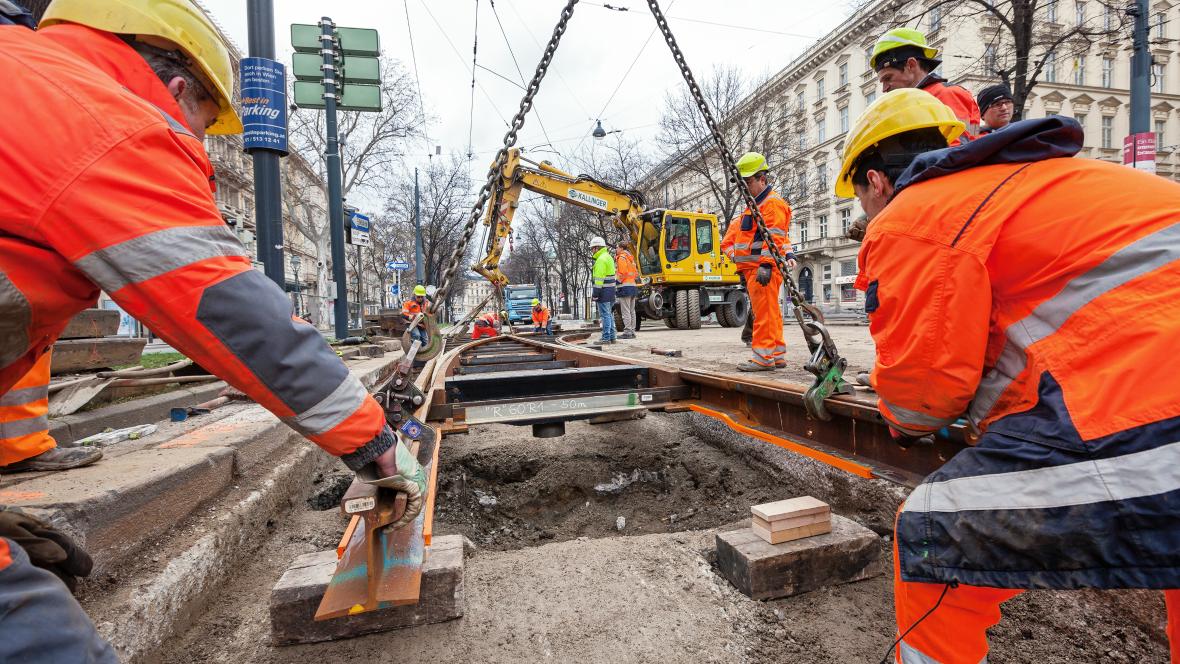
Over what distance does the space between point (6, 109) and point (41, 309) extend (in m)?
0.37

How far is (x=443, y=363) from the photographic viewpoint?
588 cm

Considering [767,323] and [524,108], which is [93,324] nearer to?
[524,108]

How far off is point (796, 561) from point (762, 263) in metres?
3.93

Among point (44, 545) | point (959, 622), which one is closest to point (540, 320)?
point (44, 545)

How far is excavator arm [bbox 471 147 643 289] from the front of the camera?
795cm

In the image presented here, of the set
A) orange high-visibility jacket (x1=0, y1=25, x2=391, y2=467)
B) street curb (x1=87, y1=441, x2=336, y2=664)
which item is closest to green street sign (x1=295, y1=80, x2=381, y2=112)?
street curb (x1=87, y1=441, x2=336, y2=664)

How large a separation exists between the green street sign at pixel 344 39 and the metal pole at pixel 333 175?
195 mm

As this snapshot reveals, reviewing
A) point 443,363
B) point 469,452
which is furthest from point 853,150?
point 443,363

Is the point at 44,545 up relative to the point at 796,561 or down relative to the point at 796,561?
up

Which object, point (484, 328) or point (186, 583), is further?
point (484, 328)

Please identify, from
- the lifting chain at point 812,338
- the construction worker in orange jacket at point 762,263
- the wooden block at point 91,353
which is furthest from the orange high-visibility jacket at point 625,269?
the wooden block at point 91,353

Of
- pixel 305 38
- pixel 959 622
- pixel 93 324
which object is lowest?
pixel 959 622

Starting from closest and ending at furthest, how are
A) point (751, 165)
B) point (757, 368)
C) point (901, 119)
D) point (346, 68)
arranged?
point (901, 119), point (751, 165), point (757, 368), point (346, 68)

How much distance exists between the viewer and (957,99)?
3844mm
